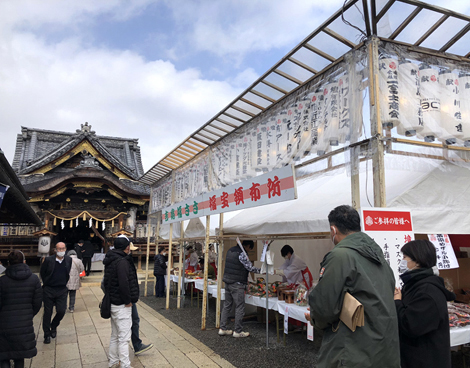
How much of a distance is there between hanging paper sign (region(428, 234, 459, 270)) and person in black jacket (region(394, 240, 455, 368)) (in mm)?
1578

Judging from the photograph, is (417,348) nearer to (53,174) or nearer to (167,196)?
(167,196)

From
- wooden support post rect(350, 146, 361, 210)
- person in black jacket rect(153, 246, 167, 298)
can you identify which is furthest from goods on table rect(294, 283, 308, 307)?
person in black jacket rect(153, 246, 167, 298)

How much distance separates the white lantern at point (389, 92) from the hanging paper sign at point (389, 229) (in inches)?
46.9

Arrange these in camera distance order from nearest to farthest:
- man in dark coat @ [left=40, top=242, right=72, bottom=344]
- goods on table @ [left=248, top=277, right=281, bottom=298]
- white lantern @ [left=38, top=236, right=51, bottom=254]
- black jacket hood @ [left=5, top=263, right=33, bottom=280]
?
black jacket hood @ [left=5, top=263, right=33, bottom=280] < man in dark coat @ [left=40, top=242, right=72, bottom=344] < goods on table @ [left=248, top=277, right=281, bottom=298] < white lantern @ [left=38, top=236, right=51, bottom=254]

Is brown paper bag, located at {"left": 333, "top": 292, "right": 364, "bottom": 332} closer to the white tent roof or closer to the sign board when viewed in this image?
the white tent roof

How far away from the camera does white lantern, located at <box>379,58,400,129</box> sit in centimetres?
426

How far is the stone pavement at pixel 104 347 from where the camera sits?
529 cm

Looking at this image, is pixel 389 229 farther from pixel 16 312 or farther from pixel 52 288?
pixel 52 288

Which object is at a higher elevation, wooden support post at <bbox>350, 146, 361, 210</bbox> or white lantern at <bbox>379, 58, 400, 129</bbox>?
white lantern at <bbox>379, 58, 400, 129</bbox>

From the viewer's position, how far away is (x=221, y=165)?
7.98 metres

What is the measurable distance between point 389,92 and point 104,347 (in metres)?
6.25

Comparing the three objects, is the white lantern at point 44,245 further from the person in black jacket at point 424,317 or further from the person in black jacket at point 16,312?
the person in black jacket at point 424,317

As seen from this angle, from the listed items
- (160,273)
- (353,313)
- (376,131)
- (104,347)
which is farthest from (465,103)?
(160,273)

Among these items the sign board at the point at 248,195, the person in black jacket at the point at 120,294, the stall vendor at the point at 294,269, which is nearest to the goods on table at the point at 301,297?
the stall vendor at the point at 294,269
